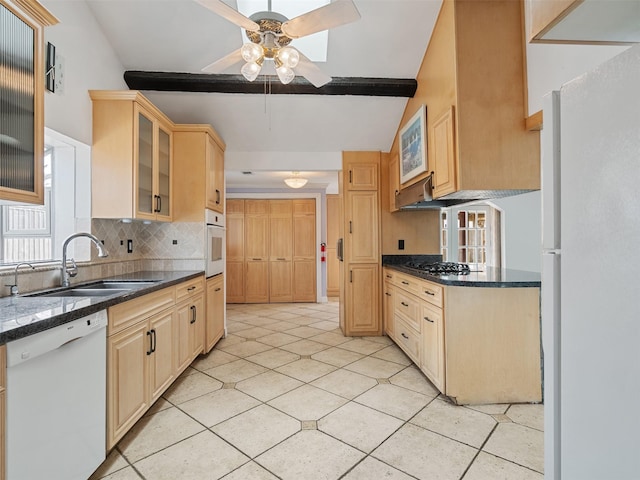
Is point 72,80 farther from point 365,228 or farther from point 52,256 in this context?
point 365,228

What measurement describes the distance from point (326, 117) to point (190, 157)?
1.55 meters

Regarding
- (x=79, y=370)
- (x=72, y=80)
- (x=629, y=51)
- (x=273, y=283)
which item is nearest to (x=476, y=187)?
(x=629, y=51)

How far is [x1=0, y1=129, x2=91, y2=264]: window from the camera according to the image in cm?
237

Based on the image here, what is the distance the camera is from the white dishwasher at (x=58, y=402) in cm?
111

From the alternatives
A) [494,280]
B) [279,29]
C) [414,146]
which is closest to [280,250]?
[414,146]

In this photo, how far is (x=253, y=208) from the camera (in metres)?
6.45

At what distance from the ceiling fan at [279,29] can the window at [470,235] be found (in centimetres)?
409

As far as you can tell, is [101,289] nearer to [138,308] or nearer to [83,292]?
[83,292]

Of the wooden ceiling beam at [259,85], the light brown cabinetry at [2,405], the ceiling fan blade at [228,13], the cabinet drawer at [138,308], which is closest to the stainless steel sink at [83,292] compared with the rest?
the cabinet drawer at [138,308]

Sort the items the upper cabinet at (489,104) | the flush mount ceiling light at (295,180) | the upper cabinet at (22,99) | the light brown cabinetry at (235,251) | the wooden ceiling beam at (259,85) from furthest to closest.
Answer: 1. the light brown cabinetry at (235,251)
2. the flush mount ceiling light at (295,180)
3. the wooden ceiling beam at (259,85)
4. the upper cabinet at (489,104)
5. the upper cabinet at (22,99)

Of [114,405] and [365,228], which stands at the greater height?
[365,228]

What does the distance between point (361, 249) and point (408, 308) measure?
110 centimetres

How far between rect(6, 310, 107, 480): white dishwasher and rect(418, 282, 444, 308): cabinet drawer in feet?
6.96

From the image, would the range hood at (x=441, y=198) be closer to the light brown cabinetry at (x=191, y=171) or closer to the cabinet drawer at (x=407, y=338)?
the cabinet drawer at (x=407, y=338)
